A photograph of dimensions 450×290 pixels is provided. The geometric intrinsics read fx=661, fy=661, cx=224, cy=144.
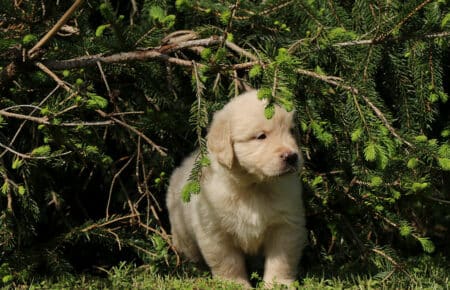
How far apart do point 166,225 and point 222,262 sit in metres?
1.72

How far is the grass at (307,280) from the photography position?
14.8ft

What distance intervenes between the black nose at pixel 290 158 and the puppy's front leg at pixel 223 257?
0.86 meters

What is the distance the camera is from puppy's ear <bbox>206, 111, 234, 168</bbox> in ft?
14.0

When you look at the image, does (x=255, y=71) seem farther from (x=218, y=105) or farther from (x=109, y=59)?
(x=218, y=105)

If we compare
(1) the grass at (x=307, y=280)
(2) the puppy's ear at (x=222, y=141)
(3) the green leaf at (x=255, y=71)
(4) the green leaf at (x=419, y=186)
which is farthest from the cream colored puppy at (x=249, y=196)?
(4) the green leaf at (x=419, y=186)

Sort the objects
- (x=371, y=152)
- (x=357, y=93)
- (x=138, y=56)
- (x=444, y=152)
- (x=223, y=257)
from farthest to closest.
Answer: (x=223, y=257)
(x=138, y=56)
(x=357, y=93)
(x=444, y=152)
(x=371, y=152)

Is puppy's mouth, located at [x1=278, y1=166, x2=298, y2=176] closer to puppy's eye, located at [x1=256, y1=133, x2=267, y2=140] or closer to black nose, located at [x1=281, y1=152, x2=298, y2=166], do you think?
black nose, located at [x1=281, y1=152, x2=298, y2=166]

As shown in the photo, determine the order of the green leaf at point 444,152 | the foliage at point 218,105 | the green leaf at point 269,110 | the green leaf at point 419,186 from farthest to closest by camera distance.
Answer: the green leaf at point 419,186 → the foliage at point 218,105 → the green leaf at point 444,152 → the green leaf at point 269,110

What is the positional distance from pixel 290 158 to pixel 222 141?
1.62 feet

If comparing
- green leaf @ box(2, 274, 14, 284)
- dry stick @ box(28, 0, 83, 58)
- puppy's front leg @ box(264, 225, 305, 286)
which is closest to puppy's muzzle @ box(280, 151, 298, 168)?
puppy's front leg @ box(264, 225, 305, 286)

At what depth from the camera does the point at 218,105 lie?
15.9 feet

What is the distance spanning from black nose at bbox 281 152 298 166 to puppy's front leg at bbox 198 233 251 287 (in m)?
0.86

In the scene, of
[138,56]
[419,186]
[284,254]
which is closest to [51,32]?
[138,56]

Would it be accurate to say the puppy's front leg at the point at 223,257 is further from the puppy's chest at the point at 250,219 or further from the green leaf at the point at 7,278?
the green leaf at the point at 7,278
